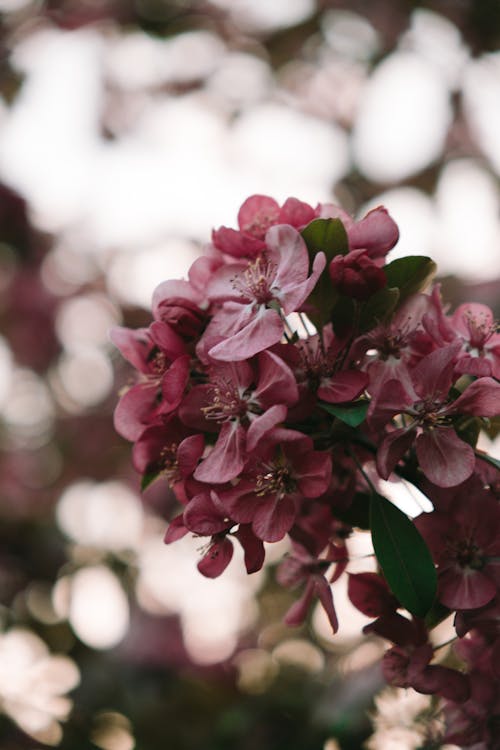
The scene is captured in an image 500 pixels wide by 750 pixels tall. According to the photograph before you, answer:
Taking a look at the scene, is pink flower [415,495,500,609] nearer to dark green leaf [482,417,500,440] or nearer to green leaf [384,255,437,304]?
dark green leaf [482,417,500,440]

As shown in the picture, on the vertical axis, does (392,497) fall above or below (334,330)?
below

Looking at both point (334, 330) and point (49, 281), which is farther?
point (49, 281)

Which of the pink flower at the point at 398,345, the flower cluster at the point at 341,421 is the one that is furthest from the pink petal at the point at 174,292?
the pink flower at the point at 398,345

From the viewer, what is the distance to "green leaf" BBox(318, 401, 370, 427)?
796 millimetres

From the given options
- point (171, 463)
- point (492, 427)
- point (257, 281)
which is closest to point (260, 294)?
point (257, 281)

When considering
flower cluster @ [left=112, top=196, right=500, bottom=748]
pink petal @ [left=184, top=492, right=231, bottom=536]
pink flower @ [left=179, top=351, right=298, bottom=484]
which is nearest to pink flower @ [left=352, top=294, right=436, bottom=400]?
flower cluster @ [left=112, top=196, right=500, bottom=748]

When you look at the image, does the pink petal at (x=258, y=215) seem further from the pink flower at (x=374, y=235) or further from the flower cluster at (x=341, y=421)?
the pink flower at (x=374, y=235)

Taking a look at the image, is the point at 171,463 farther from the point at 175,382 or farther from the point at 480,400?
the point at 480,400

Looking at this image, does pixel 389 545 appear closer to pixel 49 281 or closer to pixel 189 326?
pixel 189 326

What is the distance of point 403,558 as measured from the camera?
839 mm

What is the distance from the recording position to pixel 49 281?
3877 mm

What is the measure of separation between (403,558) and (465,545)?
8 centimetres

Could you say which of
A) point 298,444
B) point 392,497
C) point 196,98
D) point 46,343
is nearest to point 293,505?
point 298,444

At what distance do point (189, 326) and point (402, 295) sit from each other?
25cm
